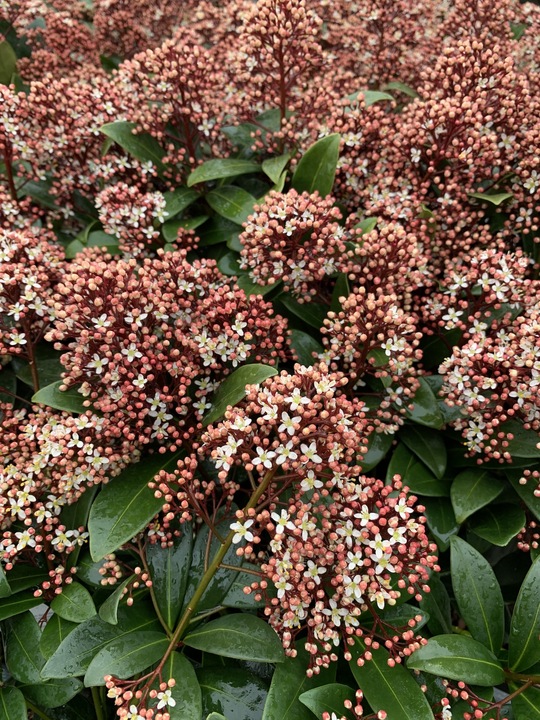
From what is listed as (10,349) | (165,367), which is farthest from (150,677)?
(10,349)

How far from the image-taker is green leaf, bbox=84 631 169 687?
1.51 meters

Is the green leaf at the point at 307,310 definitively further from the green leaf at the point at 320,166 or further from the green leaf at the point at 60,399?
the green leaf at the point at 60,399

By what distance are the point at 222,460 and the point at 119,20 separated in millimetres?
3093

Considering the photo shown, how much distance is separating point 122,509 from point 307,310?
991 millimetres

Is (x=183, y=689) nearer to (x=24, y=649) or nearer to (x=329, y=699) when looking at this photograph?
(x=329, y=699)

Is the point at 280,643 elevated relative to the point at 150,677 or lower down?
elevated

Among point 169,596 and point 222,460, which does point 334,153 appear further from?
point 169,596

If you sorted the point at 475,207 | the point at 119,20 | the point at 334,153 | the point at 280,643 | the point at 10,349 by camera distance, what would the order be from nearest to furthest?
the point at 280,643 < the point at 10,349 < the point at 334,153 < the point at 475,207 < the point at 119,20

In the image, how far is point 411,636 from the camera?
1470mm

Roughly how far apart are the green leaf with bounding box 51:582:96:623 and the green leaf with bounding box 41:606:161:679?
0.10 ft

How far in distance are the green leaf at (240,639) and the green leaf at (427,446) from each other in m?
0.79

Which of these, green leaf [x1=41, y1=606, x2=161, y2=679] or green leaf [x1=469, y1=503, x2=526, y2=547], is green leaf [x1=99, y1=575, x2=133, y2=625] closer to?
green leaf [x1=41, y1=606, x2=161, y2=679]

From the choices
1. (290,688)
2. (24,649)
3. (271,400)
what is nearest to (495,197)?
(271,400)

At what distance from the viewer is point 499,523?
1890 millimetres
